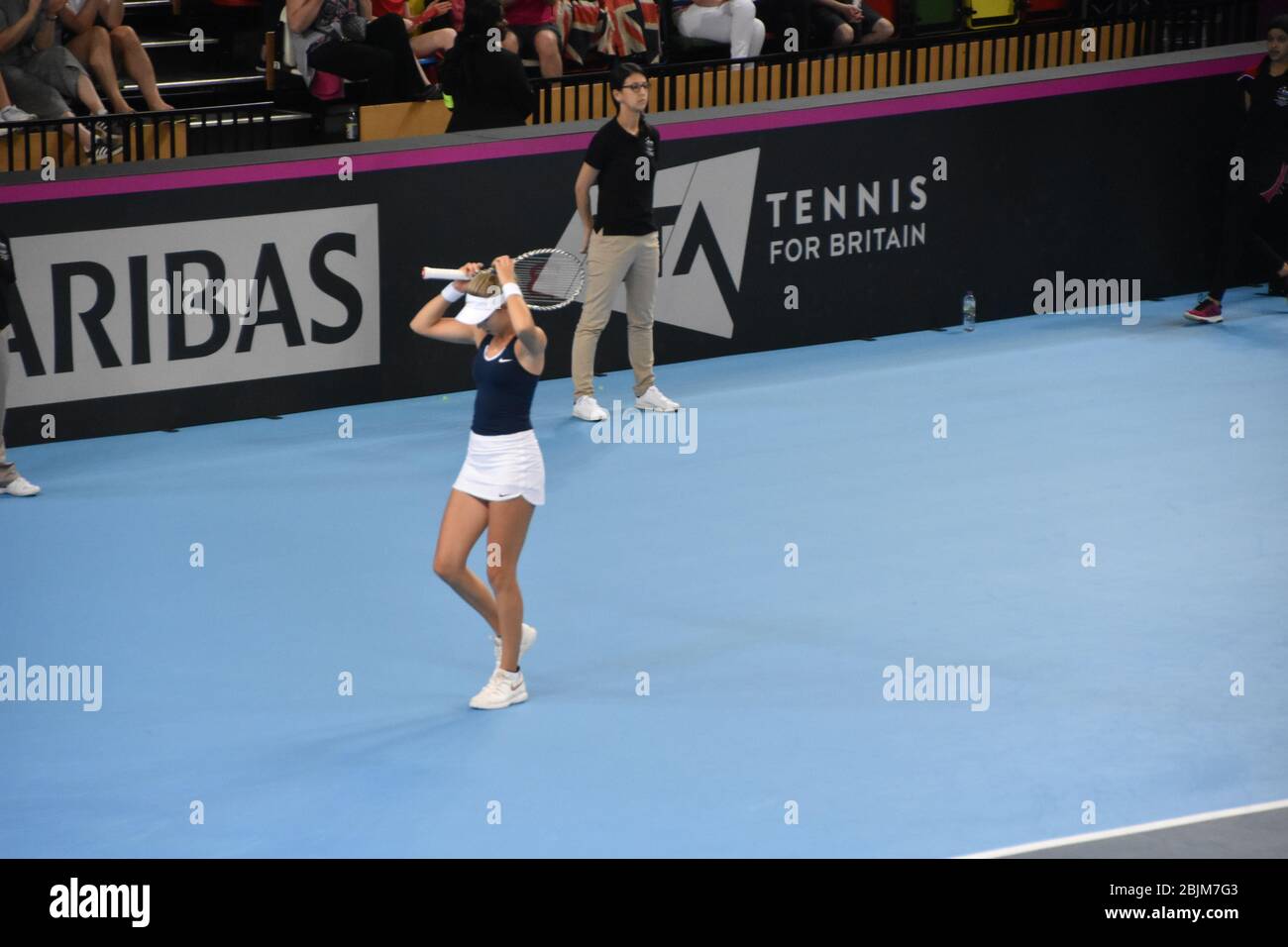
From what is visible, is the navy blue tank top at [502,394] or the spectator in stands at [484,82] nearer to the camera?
the navy blue tank top at [502,394]

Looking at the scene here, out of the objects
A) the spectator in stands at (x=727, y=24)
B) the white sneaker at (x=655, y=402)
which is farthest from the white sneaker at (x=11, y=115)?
the spectator in stands at (x=727, y=24)

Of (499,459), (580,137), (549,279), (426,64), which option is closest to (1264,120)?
(580,137)

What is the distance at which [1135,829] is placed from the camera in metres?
7.53

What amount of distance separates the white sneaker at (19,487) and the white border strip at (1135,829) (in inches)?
275

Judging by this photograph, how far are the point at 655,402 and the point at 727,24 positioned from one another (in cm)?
462

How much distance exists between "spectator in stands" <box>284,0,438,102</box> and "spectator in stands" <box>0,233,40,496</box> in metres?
3.60

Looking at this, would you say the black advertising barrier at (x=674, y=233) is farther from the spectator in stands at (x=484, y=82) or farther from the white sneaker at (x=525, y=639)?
the white sneaker at (x=525, y=639)

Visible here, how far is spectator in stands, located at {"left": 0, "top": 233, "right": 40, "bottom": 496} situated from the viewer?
11383 mm

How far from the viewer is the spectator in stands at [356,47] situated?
14688 millimetres

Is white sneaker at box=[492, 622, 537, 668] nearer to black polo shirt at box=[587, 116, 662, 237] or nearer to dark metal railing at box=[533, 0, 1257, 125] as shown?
black polo shirt at box=[587, 116, 662, 237]

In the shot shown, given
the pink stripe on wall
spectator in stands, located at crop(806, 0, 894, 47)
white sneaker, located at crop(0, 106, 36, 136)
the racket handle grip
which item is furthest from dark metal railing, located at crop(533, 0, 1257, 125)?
the racket handle grip

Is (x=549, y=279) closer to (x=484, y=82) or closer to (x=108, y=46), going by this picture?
(x=484, y=82)

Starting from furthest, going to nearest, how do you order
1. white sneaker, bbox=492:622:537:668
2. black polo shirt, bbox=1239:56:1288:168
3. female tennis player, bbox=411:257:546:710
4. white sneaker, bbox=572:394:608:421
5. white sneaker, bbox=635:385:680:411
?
black polo shirt, bbox=1239:56:1288:168, white sneaker, bbox=635:385:680:411, white sneaker, bbox=572:394:608:421, white sneaker, bbox=492:622:537:668, female tennis player, bbox=411:257:546:710

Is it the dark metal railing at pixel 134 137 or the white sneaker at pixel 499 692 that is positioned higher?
the dark metal railing at pixel 134 137
